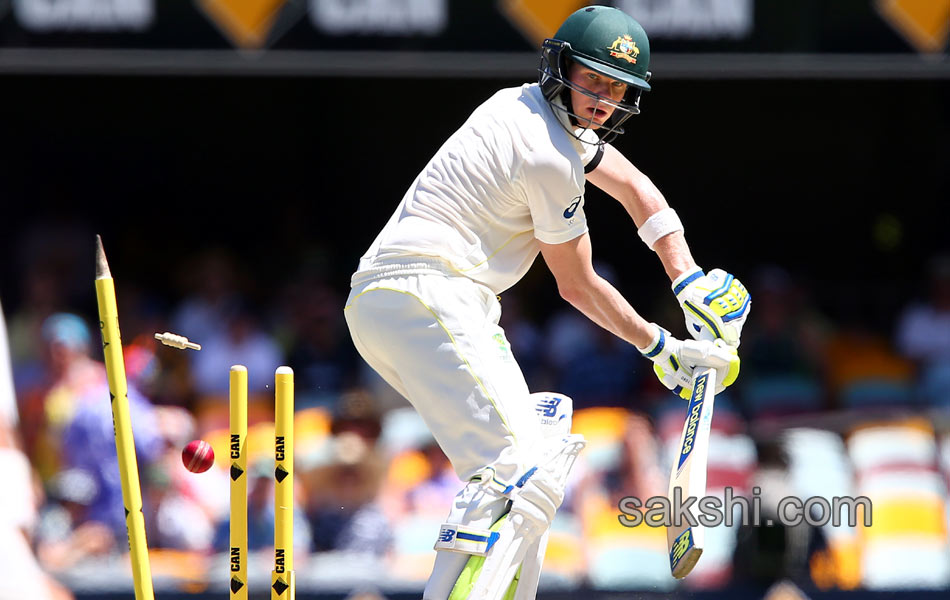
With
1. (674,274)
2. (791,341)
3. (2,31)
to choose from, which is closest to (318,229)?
(2,31)

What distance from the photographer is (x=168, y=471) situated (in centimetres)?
593

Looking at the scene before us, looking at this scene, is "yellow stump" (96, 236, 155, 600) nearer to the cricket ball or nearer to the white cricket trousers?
the cricket ball

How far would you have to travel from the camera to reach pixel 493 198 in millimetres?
3516

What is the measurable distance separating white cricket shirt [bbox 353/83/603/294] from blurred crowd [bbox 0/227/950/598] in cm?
246

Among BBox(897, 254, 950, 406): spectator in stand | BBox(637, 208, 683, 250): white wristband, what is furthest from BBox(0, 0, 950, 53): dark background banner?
BBox(637, 208, 683, 250): white wristband

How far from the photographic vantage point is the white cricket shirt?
3471 millimetres

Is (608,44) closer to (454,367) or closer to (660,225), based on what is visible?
(660,225)

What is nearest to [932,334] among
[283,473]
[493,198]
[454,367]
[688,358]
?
[688,358]

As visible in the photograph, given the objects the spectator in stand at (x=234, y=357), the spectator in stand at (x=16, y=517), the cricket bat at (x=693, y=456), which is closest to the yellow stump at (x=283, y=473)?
the cricket bat at (x=693, y=456)

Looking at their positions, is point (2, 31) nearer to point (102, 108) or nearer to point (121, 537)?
point (102, 108)

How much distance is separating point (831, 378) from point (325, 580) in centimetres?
261

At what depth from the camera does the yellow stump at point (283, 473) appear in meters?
3.40

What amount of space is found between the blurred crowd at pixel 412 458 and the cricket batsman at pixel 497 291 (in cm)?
220
